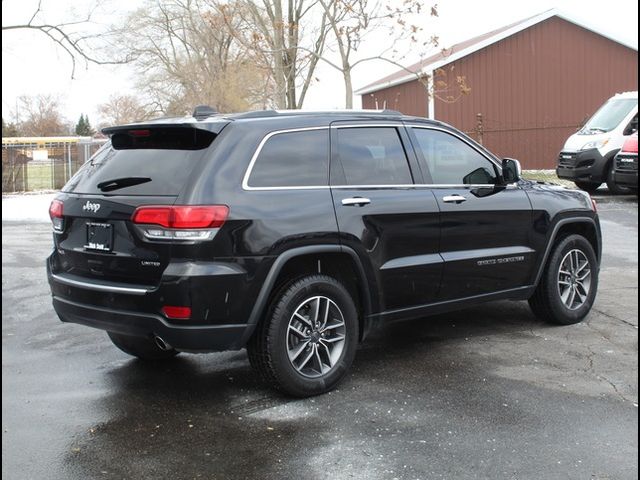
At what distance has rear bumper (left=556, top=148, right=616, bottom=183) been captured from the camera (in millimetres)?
18062

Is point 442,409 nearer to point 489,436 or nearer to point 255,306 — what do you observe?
point 489,436

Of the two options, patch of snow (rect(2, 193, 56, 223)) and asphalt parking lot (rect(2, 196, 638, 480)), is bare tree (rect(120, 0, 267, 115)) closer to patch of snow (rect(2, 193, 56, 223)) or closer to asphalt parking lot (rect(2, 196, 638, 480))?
patch of snow (rect(2, 193, 56, 223))

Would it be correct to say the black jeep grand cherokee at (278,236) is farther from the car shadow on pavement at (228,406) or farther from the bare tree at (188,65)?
the bare tree at (188,65)

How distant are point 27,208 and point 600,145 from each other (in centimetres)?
1461

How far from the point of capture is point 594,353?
18.9 ft

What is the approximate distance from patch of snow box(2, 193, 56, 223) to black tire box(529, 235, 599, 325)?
12.6 meters

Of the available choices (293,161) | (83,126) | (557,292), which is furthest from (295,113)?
(83,126)

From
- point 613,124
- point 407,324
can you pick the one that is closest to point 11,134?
point 613,124

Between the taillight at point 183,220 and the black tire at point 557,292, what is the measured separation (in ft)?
10.7

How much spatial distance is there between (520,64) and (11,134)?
143ft

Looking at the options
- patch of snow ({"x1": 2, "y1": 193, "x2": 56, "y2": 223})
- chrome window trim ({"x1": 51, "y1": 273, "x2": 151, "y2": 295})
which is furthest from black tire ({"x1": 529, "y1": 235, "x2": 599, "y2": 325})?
patch of snow ({"x1": 2, "y1": 193, "x2": 56, "y2": 223})

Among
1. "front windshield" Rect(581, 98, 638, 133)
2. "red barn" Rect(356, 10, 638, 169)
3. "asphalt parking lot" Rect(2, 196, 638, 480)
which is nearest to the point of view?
"asphalt parking lot" Rect(2, 196, 638, 480)

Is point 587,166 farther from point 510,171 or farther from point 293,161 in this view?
point 293,161

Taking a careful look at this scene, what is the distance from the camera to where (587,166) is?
59.8ft
